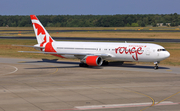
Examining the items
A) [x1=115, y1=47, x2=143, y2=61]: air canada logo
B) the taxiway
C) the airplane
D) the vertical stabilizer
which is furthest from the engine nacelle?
the vertical stabilizer

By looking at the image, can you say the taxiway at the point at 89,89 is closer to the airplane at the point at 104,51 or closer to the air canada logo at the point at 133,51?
the airplane at the point at 104,51

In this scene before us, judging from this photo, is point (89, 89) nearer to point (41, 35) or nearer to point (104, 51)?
point (104, 51)

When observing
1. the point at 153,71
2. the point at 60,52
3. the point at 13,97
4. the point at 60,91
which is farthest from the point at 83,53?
the point at 13,97

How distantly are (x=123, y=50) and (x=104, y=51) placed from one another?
332 cm

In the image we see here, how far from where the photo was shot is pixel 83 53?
154 ft

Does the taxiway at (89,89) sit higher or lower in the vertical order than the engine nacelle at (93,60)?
lower

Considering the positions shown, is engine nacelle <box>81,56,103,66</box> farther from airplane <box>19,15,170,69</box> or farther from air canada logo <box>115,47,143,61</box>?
air canada logo <box>115,47,143,61</box>

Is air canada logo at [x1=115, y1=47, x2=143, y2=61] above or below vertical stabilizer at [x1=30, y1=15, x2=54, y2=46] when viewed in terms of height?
below

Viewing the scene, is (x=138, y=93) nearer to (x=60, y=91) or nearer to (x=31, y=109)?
(x=60, y=91)

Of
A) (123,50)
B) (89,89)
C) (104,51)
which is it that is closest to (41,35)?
(104,51)

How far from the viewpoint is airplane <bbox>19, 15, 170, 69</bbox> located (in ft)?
141

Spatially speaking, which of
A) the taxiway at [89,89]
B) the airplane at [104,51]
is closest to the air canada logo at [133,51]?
the airplane at [104,51]

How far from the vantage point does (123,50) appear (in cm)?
4431

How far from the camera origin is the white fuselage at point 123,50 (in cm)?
4284
